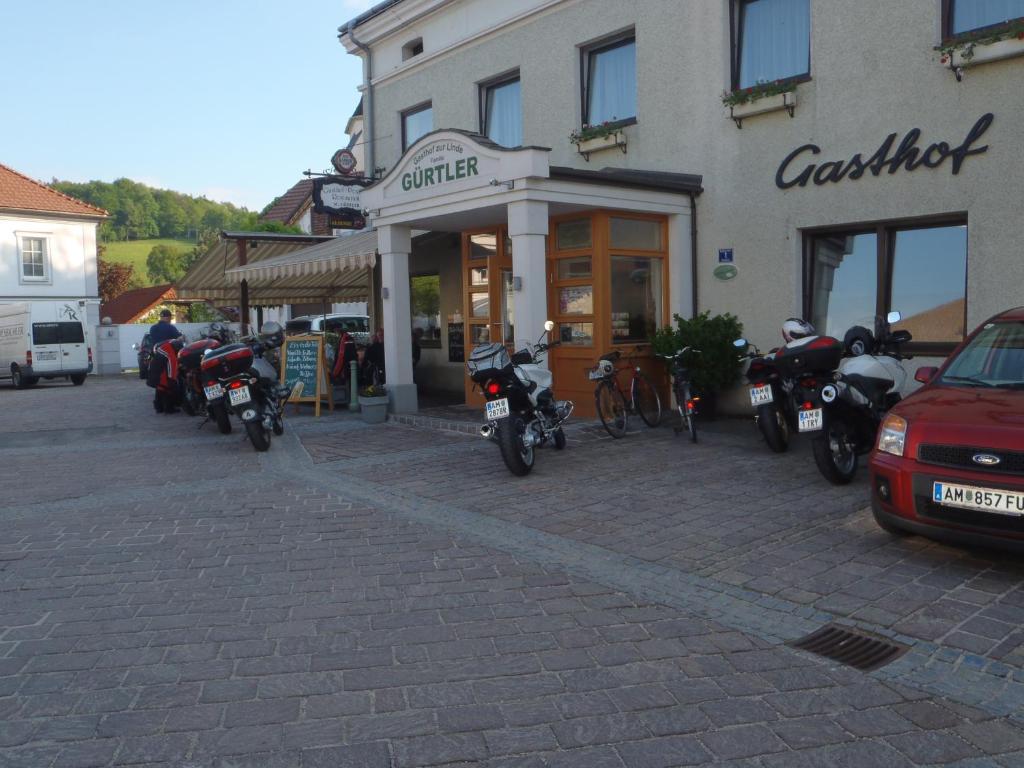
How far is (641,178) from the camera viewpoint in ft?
37.0

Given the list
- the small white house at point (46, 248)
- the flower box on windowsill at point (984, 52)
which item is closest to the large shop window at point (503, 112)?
the flower box on windowsill at point (984, 52)

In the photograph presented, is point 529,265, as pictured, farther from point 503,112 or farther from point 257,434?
point 503,112

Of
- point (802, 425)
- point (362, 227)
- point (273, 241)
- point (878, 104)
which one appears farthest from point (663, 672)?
point (273, 241)

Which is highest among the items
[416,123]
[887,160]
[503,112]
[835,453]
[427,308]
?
[416,123]

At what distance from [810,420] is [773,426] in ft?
5.20

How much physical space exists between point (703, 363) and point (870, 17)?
4318 millimetres

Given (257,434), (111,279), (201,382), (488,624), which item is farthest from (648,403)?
(111,279)

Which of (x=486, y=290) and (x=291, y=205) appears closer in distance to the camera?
(x=486, y=290)

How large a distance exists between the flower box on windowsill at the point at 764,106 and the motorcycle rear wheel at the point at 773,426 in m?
4.03

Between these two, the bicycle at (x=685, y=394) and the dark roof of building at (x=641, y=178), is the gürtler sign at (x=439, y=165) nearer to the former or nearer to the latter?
the dark roof of building at (x=641, y=178)

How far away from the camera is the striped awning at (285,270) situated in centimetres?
1456

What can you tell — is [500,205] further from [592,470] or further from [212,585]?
[212,585]

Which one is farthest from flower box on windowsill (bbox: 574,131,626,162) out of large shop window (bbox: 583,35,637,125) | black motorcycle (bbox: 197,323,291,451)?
black motorcycle (bbox: 197,323,291,451)

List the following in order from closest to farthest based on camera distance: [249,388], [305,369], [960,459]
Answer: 1. [960,459]
2. [249,388]
3. [305,369]
